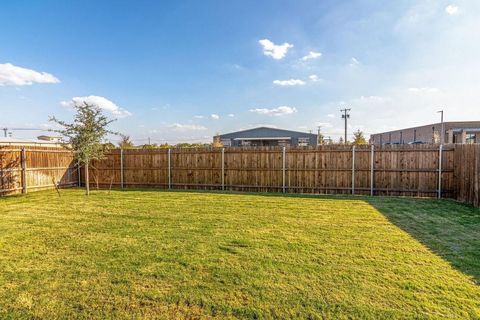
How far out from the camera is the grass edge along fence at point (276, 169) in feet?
29.6

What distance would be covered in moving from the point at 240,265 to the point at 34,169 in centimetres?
1120

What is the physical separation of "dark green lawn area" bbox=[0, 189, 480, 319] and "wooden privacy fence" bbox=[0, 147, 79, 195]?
473cm

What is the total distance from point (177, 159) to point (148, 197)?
3.03 metres

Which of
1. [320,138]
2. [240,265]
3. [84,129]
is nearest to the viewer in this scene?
[240,265]

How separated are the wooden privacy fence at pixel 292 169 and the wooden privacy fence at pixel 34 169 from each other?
115 centimetres

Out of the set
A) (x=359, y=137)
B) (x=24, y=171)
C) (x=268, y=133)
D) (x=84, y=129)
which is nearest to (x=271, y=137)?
(x=268, y=133)

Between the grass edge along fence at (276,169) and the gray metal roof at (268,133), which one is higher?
the gray metal roof at (268,133)

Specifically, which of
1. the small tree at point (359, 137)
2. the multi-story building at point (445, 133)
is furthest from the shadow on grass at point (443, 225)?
the small tree at point (359, 137)

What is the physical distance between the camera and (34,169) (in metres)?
11.0

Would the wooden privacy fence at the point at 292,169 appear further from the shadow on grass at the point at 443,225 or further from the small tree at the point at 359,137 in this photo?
the small tree at the point at 359,137

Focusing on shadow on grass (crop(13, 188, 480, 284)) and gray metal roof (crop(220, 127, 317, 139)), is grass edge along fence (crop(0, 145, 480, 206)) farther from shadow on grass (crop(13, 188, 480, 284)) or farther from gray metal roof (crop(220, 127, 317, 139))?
gray metal roof (crop(220, 127, 317, 139))

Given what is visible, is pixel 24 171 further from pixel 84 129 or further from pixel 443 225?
pixel 443 225

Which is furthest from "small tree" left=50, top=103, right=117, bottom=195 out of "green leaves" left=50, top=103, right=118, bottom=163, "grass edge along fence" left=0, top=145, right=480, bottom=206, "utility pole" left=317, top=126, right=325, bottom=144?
"utility pole" left=317, top=126, right=325, bottom=144

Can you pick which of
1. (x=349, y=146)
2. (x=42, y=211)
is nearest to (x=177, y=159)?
(x=42, y=211)
